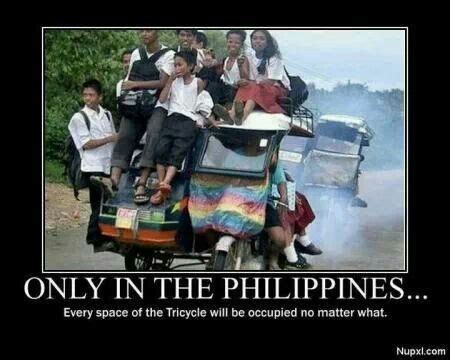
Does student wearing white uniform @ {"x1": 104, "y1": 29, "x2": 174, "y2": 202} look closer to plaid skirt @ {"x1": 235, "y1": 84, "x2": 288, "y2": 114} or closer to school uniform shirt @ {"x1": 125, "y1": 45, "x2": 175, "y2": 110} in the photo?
school uniform shirt @ {"x1": 125, "y1": 45, "x2": 175, "y2": 110}

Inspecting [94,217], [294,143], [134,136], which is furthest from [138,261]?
[294,143]

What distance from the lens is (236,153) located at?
991 cm

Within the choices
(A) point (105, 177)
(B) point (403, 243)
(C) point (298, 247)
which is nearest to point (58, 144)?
(A) point (105, 177)

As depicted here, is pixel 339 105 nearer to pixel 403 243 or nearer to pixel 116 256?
pixel 403 243

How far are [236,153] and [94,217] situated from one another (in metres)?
1.37

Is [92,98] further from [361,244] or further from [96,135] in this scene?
[361,244]

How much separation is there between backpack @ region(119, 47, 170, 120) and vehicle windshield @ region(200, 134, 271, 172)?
2.01 ft

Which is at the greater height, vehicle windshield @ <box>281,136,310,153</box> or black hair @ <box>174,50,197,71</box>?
black hair @ <box>174,50,197,71</box>

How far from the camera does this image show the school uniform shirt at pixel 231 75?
1002cm

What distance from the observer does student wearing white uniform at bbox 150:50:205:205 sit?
9883mm

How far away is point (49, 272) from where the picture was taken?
1021cm

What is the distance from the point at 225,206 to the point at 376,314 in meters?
1.70

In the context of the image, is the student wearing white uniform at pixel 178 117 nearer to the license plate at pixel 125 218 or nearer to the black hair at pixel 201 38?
the black hair at pixel 201 38

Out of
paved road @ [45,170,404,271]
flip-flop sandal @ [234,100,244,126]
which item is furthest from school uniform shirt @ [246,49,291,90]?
paved road @ [45,170,404,271]
